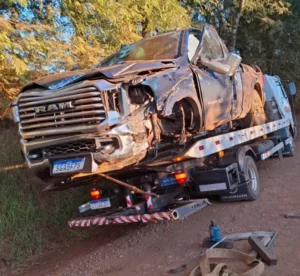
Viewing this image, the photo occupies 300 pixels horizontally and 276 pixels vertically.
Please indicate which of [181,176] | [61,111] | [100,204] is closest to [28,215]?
[100,204]

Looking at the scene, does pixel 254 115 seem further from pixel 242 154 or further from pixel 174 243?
pixel 174 243

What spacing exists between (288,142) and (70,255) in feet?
23.0

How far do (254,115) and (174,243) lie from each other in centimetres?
386

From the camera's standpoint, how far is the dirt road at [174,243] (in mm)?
4695

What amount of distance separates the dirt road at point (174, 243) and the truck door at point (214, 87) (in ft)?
4.72

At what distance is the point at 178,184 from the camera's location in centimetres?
564

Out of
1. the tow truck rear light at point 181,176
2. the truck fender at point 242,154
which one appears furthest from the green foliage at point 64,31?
the truck fender at point 242,154

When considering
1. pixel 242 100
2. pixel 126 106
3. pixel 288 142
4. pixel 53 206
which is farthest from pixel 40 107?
pixel 288 142

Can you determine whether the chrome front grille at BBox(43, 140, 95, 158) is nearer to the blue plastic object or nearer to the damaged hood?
the damaged hood

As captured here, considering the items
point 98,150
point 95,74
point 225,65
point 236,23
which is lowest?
point 98,150

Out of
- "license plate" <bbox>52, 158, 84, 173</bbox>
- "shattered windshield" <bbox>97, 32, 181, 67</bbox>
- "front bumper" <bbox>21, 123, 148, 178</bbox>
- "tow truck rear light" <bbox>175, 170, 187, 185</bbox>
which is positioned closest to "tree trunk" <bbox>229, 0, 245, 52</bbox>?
"shattered windshield" <bbox>97, 32, 181, 67</bbox>

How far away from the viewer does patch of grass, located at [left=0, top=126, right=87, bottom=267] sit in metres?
6.38

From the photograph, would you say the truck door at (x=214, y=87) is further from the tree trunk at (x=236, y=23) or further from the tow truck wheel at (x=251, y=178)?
the tree trunk at (x=236, y=23)

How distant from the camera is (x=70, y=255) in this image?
236 inches
